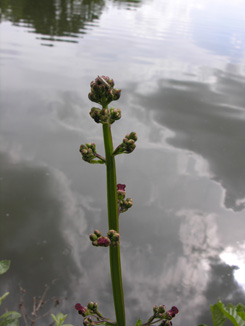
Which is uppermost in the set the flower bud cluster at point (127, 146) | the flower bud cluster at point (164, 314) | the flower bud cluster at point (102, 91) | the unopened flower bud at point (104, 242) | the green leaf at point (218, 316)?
the flower bud cluster at point (102, 91)

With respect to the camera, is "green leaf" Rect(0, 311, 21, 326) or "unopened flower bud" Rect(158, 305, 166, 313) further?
"green leaf" Rect(0, 311, 21, 326)

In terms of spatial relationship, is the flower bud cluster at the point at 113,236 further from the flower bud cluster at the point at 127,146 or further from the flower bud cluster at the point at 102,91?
the flower bud cluster at the point at 102,91

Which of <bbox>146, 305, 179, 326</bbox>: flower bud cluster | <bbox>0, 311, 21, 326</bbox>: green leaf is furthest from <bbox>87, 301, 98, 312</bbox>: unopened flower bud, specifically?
<bbox>0, 311, 21, 326</bbox>: green leaf

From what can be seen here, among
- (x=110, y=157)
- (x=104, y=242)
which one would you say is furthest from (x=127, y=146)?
(x=104, y=242)

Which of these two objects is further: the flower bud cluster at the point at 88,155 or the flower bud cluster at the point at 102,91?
the flower bud cluster at the point at 88,155

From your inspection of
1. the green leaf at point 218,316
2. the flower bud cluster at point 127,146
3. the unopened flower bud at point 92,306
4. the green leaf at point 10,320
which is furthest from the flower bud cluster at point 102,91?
the green leaf at point 10,320

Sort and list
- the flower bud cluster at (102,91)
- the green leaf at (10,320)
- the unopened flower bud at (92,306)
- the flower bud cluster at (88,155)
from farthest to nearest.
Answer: the green leaf at (10,320)
the unopened flower bud at (92,306)
the flower bud cluster at (88,155)
the flower bud cluster at (102,91)

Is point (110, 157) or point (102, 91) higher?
point (102, 91)

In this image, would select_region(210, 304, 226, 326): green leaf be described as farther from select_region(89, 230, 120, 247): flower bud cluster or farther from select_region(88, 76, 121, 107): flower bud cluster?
select_region(88, 76, 121, 107): flower bud cluster

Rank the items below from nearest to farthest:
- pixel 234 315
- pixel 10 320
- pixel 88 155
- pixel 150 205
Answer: pixel 88 155, pixel 234 315, pixel 10 320, pixel 150 205

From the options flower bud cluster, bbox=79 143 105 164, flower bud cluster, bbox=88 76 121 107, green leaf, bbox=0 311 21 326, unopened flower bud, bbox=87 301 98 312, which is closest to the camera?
flower bud cluster, bbox=88 76 121 107

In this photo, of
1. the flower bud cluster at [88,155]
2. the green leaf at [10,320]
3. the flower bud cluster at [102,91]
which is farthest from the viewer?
the green leaf at [10,320]

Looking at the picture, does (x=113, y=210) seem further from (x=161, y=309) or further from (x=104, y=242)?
(x=161, y=309)
